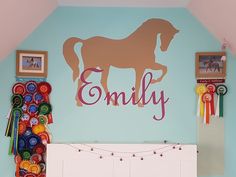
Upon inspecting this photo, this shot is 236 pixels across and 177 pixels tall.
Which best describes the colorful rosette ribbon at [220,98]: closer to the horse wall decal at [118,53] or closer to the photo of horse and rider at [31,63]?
the horse wall decal at [118,53]

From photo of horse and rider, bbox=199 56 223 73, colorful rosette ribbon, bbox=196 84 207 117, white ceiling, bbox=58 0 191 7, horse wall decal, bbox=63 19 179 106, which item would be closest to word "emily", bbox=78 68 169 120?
horse wall decal, bbox=63 19 179 106

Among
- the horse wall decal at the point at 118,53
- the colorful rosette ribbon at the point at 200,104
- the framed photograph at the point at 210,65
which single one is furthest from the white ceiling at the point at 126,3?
the colorful rosette ribbon at the point at 200,104

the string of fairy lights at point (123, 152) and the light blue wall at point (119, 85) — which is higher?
the light blue wall at point (119, 85)

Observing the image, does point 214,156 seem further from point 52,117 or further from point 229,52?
point 52,117

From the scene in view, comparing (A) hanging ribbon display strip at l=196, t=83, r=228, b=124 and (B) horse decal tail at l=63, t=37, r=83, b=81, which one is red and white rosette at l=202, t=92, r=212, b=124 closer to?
(A) hanging ribbon display strip at l=196, t=83, r=228, b=124

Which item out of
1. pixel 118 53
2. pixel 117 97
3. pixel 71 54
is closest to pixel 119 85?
pixel 117 97

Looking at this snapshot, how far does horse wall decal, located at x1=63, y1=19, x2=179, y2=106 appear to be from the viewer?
243 centimetres

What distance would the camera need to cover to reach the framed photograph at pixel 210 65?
2.43 metres

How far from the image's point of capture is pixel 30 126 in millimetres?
2398

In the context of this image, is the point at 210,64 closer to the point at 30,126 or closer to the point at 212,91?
the point at 212,91

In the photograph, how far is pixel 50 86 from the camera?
7.94ft

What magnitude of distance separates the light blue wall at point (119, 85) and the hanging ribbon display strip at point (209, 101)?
0.14 feet

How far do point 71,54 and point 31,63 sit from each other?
0.29 meters

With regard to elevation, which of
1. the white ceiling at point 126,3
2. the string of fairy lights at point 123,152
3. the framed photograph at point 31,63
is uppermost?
the white ceiling at point 126,3
